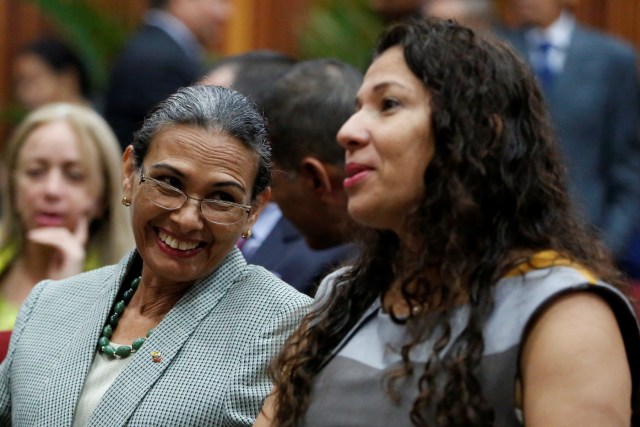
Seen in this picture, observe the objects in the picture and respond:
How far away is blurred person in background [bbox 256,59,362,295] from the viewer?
3016 millimetres

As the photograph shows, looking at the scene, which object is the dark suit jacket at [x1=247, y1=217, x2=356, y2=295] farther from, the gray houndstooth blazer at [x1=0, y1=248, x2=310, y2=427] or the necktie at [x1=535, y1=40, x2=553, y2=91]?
the necktie at [x1=535, y1=40, x2=553, y2=91]

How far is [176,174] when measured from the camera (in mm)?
2352

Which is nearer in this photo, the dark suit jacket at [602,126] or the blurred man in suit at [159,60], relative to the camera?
the dark suit jacket at [602,126]

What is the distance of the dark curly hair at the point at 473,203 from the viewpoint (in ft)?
6.13

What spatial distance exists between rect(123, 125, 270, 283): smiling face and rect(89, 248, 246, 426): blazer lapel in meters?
0.03

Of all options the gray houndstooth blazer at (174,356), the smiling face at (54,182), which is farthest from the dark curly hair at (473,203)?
the smiling face at (54,182)

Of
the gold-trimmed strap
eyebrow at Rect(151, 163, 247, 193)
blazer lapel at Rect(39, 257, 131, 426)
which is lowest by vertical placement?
blazer lapel at Rect(39, 257, 131, 426)

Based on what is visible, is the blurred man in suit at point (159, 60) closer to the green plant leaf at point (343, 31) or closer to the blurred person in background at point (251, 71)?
the green plant leaf at point (343, 31)

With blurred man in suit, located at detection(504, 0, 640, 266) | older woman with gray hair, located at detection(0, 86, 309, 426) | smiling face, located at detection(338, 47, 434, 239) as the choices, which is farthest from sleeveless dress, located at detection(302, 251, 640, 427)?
blurred man in suit, located at detection(504, 0, 640, 266)

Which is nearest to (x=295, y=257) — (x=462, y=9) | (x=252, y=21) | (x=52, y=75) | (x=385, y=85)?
(x=385, y=85)

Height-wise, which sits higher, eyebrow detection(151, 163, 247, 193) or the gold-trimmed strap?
the gold-trimmed strap

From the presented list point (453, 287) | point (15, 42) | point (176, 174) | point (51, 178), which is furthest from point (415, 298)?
point (15, 42)

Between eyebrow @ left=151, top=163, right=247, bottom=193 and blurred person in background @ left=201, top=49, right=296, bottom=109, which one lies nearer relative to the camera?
eyebrow @ left=151, top=163, right=247, bottom=193

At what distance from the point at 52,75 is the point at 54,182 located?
8.98 feet
